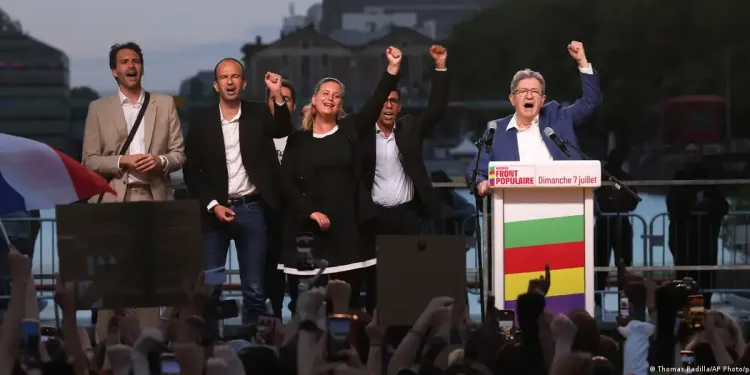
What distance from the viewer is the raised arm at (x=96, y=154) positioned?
346 inches

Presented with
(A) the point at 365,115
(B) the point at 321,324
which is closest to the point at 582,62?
(A) the point at 365,115

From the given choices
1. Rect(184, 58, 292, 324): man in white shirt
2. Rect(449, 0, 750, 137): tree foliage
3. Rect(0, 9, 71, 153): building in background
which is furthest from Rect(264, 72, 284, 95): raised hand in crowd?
Rect(0, 9, 71, 153): building in background

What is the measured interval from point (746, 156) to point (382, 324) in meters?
4.75

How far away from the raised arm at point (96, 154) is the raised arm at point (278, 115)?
82 cm

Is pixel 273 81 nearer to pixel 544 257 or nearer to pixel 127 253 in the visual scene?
pixel 127 253

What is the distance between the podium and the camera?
25.2 feet

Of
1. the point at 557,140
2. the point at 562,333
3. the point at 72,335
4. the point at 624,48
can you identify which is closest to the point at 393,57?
the point at 557,140

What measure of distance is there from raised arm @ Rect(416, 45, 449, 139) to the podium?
1289mm

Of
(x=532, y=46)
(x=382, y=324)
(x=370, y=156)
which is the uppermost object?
(x=532, y=46)

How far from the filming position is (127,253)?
7.34 metres

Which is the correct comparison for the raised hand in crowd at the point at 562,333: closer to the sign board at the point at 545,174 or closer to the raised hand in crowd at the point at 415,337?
the raised hand in crowd at the point at 415,337

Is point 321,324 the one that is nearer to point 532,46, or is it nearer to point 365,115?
point 365,115

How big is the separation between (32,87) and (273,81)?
266cm

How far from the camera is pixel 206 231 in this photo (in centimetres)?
894
